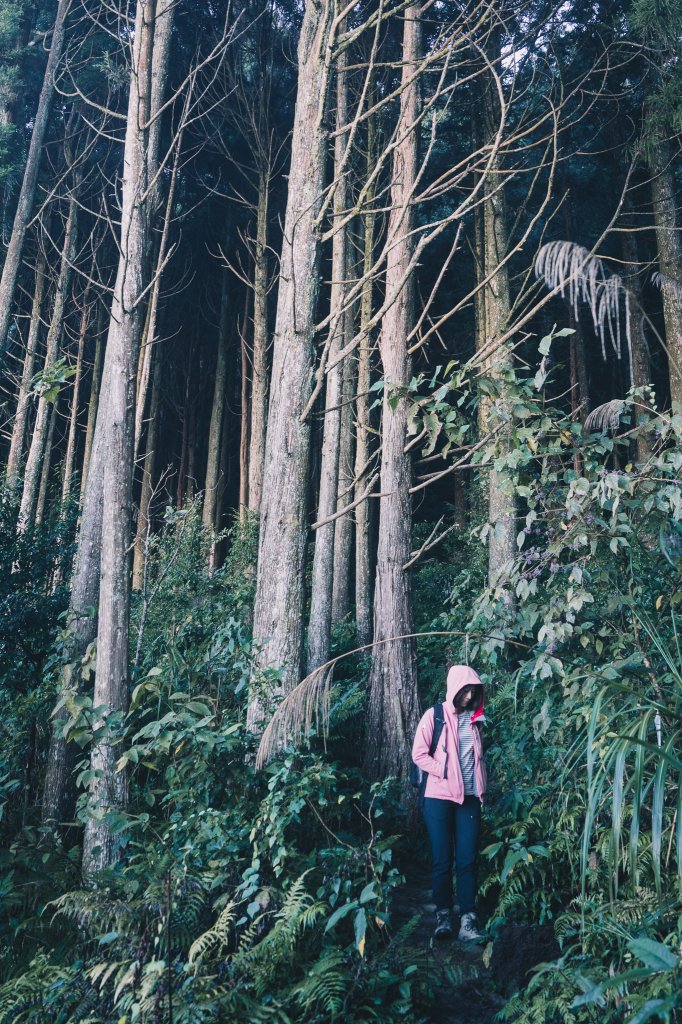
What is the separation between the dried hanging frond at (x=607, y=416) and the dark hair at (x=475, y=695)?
1.87 meters

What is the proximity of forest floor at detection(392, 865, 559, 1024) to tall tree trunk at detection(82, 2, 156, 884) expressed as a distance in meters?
2.23

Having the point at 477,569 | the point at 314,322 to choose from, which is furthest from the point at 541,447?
the point at 477,569

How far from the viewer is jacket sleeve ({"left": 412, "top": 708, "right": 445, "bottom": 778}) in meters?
4.90

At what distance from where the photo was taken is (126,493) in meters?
5.50

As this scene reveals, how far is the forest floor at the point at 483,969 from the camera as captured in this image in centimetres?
382

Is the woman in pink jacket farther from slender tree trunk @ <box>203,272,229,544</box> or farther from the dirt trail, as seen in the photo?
slender tree trunk @ <box>203,272,229,544</box>

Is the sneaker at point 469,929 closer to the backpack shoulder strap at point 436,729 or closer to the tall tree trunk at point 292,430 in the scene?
the backpack shoulder strap at point 436,729

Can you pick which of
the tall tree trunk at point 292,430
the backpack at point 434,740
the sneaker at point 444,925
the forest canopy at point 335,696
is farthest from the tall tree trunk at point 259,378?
the sneaker at point 444,925

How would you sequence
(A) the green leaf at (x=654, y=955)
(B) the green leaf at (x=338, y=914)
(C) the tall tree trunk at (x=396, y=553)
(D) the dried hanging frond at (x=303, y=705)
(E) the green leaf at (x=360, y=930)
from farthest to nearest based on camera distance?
(C) the tall tree trunk at (x=396, y=553)
(D) the dried hanging frond at (x=303, y=705)
(B) the green leaf at (x=338, y=914)
(E) the green leaf at (x=360, y=930)
(A) the green leaf at (x=654, y=955)

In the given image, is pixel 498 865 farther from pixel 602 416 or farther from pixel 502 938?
pixel 602 416

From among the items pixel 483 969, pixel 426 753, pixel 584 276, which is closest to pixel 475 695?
pixel 426 753

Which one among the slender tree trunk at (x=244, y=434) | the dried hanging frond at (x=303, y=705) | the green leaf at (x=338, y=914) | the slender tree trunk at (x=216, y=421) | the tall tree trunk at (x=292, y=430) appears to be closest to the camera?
the green leaf at (x=338, y=914)

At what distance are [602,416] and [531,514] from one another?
773 mm

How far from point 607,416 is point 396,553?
3.19m
